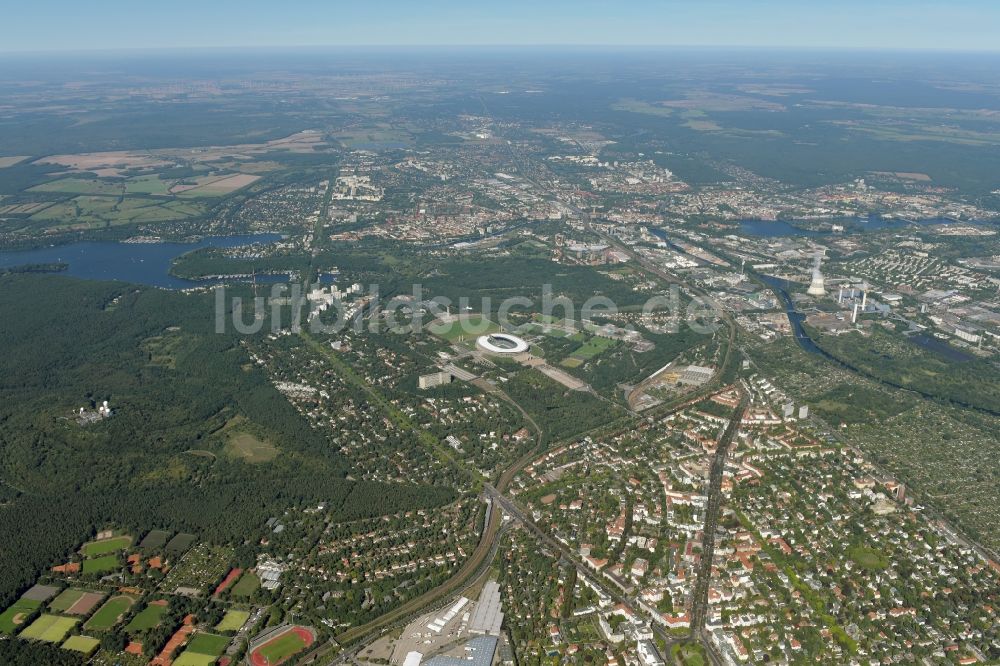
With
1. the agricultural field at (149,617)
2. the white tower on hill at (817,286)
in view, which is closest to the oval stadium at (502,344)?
the white tower on hill at (817,286)

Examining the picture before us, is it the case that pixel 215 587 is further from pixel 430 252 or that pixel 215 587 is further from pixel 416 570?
pixel 430 252

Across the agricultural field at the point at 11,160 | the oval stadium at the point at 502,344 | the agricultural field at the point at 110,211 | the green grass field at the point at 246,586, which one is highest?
the agricultural field at the point at 11,160

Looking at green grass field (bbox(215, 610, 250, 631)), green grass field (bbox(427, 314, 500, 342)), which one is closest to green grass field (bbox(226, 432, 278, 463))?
→ green grass field (bbox(215, 610, 250, 631))

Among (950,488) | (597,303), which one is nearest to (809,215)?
(597,303)

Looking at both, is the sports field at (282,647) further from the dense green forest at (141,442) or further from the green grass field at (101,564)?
the green grass field at (101,564)

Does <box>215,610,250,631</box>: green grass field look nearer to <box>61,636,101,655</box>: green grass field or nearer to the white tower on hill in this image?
<box>61,636,101,655</box>: green grass field

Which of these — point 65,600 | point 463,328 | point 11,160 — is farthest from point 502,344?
point 11,160
